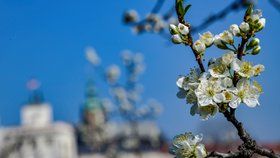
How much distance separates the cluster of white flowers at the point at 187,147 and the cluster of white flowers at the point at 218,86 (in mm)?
116

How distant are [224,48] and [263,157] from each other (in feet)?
1.15

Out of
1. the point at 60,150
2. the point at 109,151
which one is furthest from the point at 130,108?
the point at 60,150

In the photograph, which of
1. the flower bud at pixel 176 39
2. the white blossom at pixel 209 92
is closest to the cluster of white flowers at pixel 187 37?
the flower bud at pixel 176 39

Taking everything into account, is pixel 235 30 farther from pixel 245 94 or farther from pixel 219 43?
pixel 245 94

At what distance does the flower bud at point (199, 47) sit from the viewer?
2.16m

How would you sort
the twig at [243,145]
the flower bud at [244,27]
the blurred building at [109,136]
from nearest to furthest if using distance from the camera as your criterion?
the twig at [243,145] → the flower bud at [244,27] → the blurred building at [109,136]

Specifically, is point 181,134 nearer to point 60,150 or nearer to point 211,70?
point 211,70

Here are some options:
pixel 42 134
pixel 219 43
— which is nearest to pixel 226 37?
pixel 219 43

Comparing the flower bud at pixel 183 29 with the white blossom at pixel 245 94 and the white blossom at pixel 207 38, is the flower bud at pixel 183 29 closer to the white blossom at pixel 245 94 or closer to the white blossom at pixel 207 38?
the white blossom at pixel 207 38

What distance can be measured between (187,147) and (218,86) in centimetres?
21

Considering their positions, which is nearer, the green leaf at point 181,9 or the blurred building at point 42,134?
the green leaf at point 181,9

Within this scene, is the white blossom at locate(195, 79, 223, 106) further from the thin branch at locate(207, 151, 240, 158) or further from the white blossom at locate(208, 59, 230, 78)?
the thin branch at locate(207, 151, 240, 158)

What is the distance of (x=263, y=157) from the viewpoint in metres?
2.24

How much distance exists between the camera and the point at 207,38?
2211 millimetres
